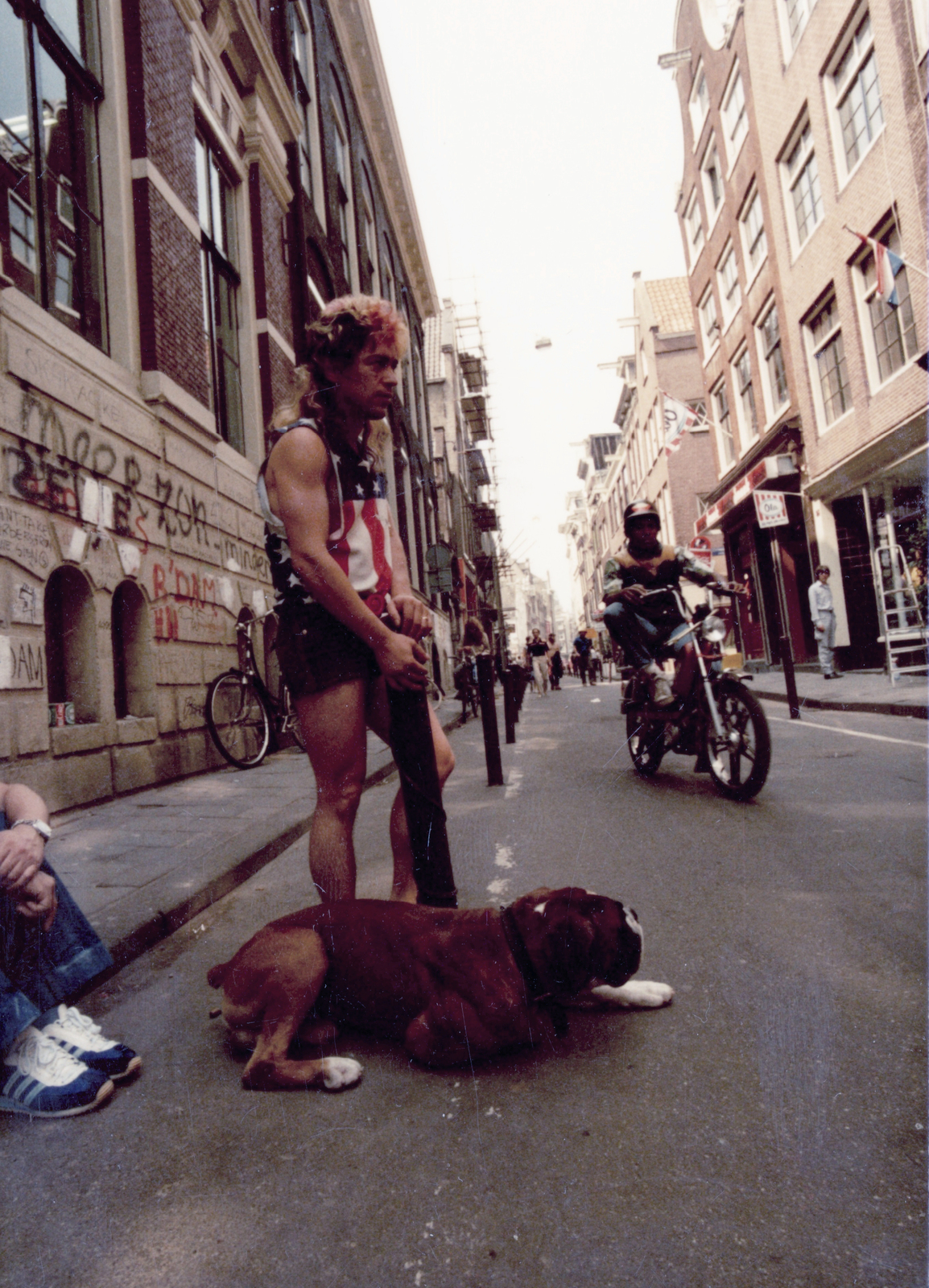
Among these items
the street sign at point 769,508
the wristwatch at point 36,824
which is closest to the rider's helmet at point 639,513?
the wristwatch at point 36,824

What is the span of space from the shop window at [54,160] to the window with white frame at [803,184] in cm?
1296

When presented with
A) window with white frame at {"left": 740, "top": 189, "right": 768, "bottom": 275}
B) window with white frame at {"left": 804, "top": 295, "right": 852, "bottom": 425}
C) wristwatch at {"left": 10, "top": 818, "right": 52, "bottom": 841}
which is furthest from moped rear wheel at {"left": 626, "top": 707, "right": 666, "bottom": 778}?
window with white frame at {"left": 740, "top": 189, "right": 768, "bottom": 275}

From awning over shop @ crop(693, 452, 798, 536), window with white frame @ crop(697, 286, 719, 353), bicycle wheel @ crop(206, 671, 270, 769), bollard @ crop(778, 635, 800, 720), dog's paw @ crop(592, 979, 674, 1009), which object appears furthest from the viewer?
window with white frame @ crop(697, 286, 719, 353)

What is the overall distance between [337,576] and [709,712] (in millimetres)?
3118

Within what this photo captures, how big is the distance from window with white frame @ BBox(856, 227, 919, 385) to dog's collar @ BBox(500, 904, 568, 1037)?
1262 centimetres

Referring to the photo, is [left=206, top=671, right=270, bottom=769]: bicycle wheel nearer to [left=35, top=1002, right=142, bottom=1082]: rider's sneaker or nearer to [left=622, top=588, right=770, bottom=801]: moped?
[left=622, top=588, right=770, bottom=801]: moped

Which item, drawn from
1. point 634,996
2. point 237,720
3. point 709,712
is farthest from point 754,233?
point 634,996

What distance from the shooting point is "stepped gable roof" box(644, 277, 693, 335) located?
32.5m

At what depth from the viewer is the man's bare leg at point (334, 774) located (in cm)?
217

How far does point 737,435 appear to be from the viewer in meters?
21.7

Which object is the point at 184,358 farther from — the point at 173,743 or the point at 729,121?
the point at 729,121

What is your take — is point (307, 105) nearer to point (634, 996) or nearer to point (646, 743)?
point (646, 743)

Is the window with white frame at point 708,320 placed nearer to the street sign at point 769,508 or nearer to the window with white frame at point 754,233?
the window with white frame at point 754,233

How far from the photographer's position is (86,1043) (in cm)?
184
